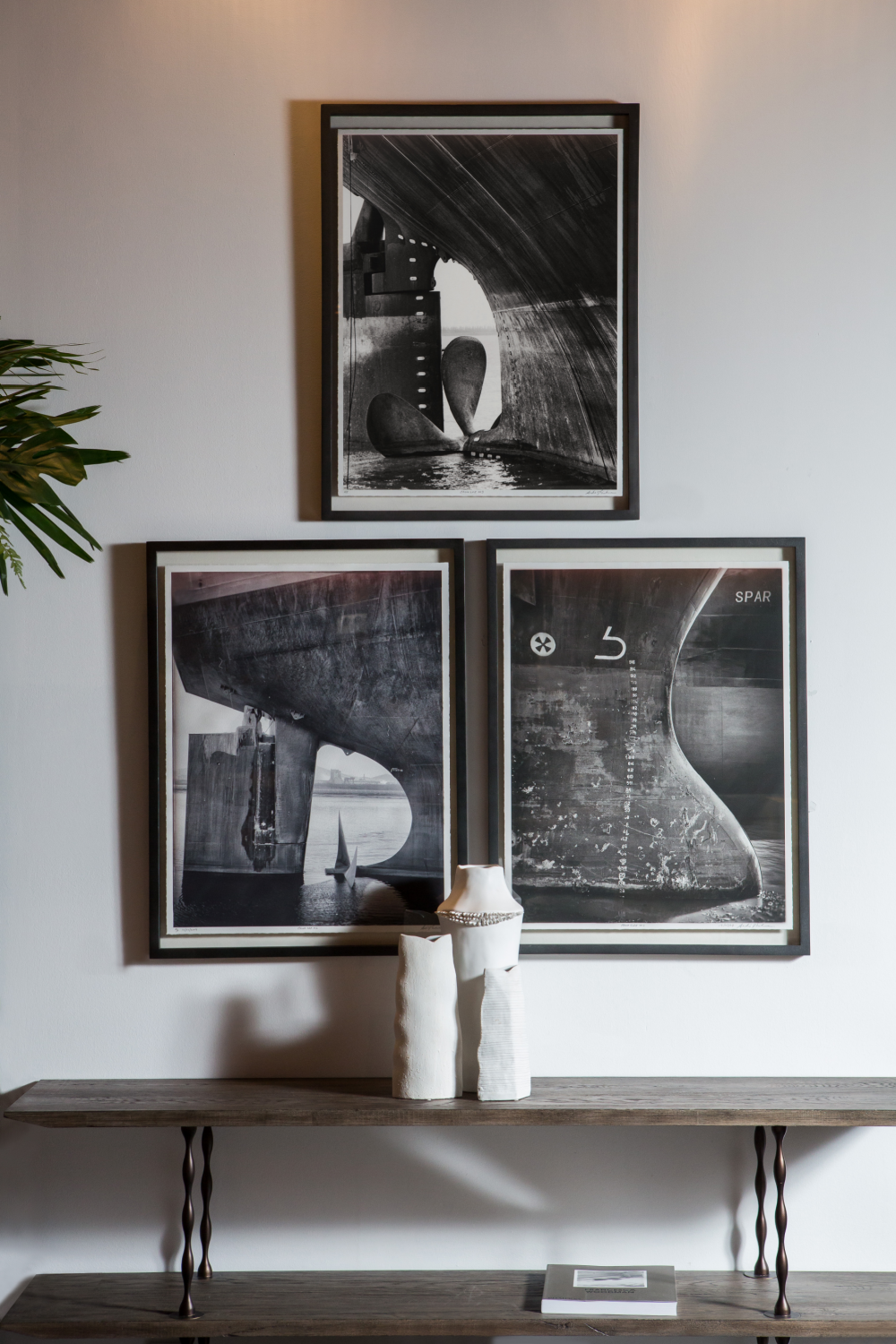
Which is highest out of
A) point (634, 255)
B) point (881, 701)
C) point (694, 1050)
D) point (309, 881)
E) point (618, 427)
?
point (634, 255)

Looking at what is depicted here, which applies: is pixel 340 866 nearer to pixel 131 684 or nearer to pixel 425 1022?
pixel 425 1022

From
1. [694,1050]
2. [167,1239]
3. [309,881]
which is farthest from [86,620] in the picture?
[694,1050]

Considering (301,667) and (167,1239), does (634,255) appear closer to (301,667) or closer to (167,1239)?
(301,667)

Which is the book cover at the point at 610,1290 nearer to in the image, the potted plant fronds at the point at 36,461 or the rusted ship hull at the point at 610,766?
the rusted ship hull at the point at 610,766

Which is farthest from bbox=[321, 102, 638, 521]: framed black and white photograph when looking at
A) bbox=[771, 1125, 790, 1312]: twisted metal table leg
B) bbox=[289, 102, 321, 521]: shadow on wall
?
bbox=[771, 1125, 790, 1312]: twisted metal table leg

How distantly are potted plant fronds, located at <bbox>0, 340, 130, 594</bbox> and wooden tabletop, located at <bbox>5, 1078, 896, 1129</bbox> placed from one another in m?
0.86

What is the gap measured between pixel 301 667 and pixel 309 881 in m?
0.38

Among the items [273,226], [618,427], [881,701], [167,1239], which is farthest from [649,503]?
[167,1239]

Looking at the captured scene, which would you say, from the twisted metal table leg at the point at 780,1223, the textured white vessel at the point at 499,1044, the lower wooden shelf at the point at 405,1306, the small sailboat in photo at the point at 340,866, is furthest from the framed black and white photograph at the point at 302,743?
the twisted metal table leg at the point at 780,1223

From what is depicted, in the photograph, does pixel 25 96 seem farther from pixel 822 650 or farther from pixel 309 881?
pixel 822 650

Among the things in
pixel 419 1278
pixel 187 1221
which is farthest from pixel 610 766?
pixel 187 1221

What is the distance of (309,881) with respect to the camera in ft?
6.03

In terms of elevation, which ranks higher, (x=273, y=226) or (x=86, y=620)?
(x=273, y=226)

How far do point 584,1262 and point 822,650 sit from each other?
1.16 m
